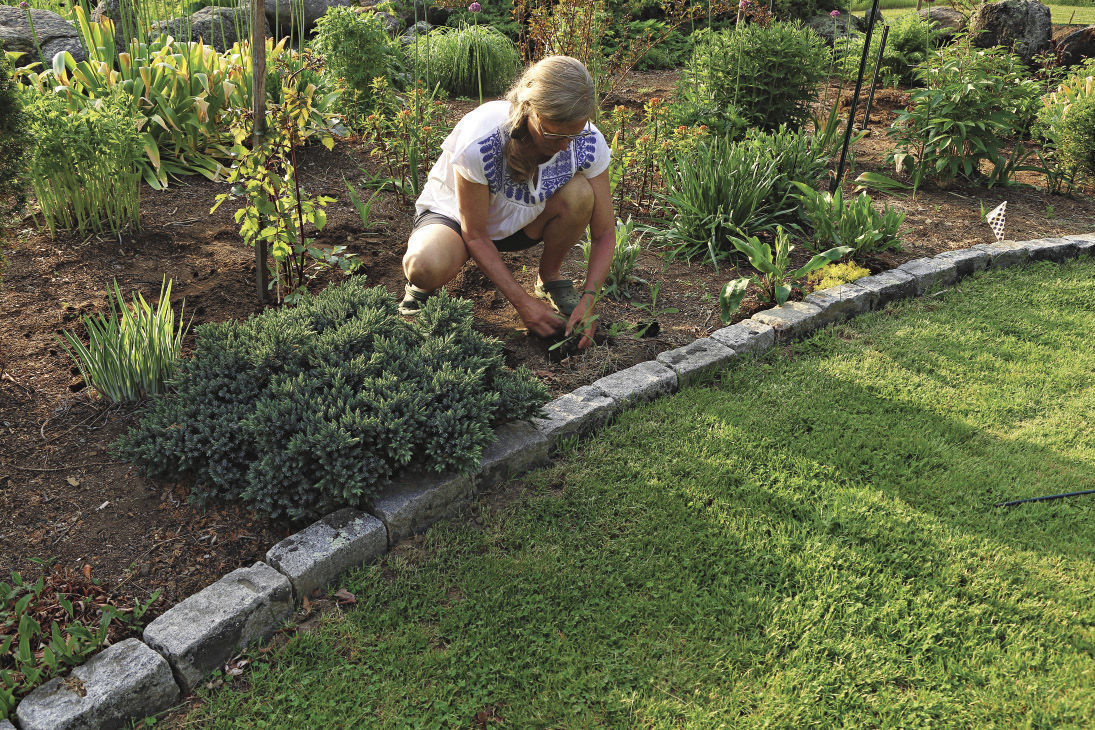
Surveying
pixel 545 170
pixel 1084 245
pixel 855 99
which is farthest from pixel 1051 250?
pixel 545 170

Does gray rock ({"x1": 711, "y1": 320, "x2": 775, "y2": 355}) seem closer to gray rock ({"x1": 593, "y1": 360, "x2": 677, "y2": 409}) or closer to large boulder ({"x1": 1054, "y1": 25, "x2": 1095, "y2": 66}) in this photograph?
gray rock ({"x1": 593, "y1": 360, "x2": 677, "y2": 409})

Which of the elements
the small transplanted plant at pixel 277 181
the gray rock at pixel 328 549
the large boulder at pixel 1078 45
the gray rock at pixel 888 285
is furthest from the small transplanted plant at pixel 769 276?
the large boulder at pixel 1078 45

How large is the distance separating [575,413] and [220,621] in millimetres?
1381

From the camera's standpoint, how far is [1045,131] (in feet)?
18.1

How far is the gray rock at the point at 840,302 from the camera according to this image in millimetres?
3719

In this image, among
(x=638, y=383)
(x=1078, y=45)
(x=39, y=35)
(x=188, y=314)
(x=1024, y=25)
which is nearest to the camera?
(x=638, y=383)

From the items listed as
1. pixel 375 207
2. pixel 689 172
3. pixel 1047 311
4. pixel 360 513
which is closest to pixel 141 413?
pixel 360 513

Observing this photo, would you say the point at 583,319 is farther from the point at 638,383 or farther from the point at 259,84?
the point at 259,84

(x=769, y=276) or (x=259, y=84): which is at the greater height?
(x=259, y=84)

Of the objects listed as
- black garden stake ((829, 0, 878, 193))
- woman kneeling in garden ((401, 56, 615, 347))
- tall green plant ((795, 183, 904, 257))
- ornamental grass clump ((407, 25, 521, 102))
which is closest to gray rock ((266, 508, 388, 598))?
woman kneeling in garden ((401, 56, 615, 347))

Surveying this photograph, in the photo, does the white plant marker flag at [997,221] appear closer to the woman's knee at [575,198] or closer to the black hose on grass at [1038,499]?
the black hose on grass at [1038,499]

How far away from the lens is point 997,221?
4.64 metres

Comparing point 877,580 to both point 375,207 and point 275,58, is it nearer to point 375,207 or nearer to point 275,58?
point 375,207

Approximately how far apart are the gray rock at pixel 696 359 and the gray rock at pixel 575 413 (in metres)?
0.41
